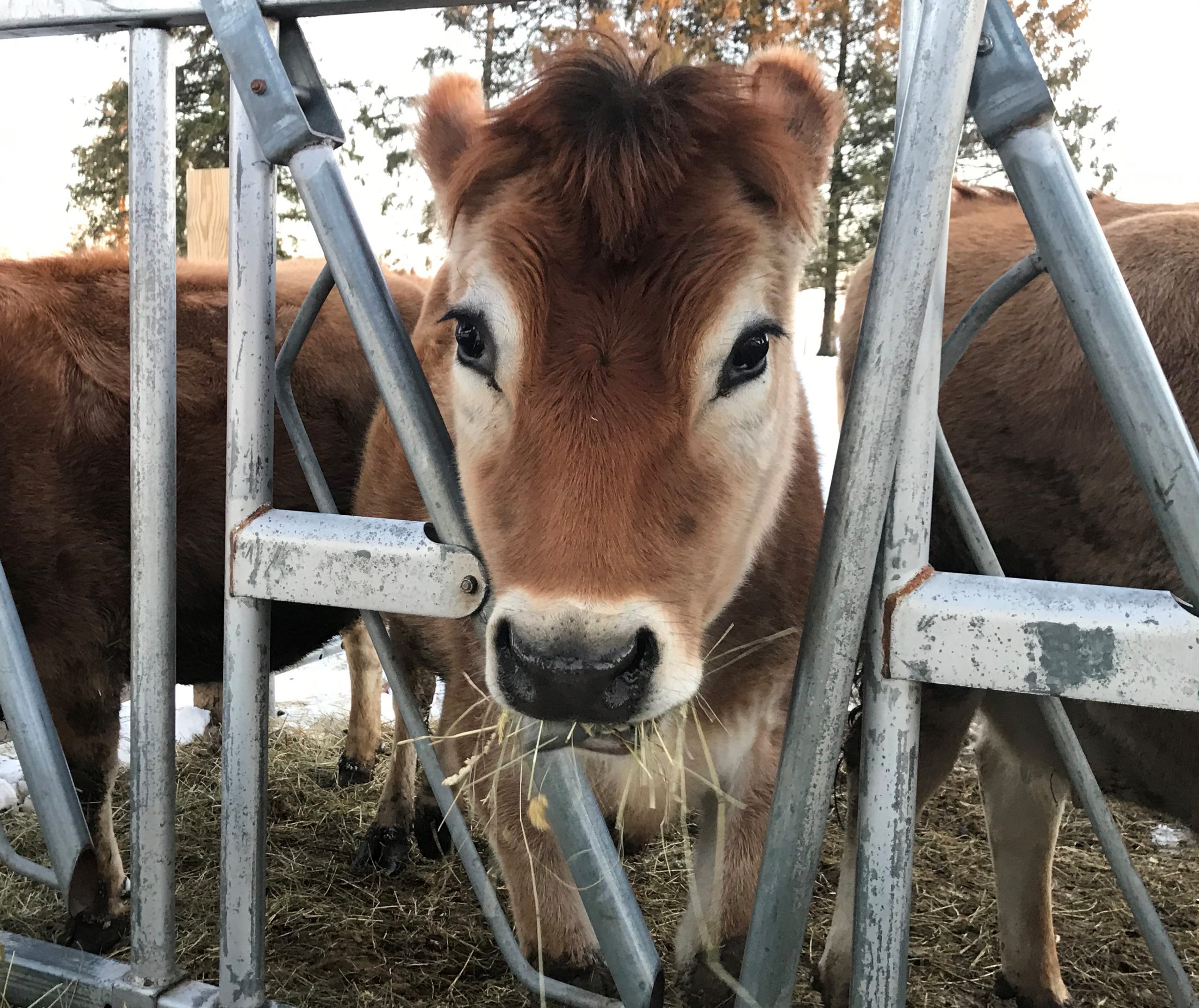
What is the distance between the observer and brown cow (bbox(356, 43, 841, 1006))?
1.38 metres

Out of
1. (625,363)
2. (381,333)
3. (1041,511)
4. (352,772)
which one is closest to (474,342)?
(381,333)

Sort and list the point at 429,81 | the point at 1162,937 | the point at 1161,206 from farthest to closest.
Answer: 1. the point at 1161,206
2. the point at 429,81
3. the point at 1162,937

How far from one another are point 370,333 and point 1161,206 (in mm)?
2099

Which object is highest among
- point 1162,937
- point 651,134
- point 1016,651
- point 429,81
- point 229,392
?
point 429,81

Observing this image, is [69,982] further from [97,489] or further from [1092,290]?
[1092,290]

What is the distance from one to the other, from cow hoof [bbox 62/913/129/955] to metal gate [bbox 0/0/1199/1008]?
2.44ft

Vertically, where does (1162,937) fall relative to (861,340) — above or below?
below

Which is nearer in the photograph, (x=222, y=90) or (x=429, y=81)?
(x=429, y=81)

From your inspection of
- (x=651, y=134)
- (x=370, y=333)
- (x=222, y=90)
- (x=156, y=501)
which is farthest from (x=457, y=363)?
(x=222, y=90)

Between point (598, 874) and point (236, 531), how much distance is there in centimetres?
85

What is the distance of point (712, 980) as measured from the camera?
2.21 metres

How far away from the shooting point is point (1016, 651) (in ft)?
3.96

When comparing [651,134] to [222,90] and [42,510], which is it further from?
[222,90]

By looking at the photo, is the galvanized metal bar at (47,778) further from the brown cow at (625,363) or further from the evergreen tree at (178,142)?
the evergreen tree at (178,142)
